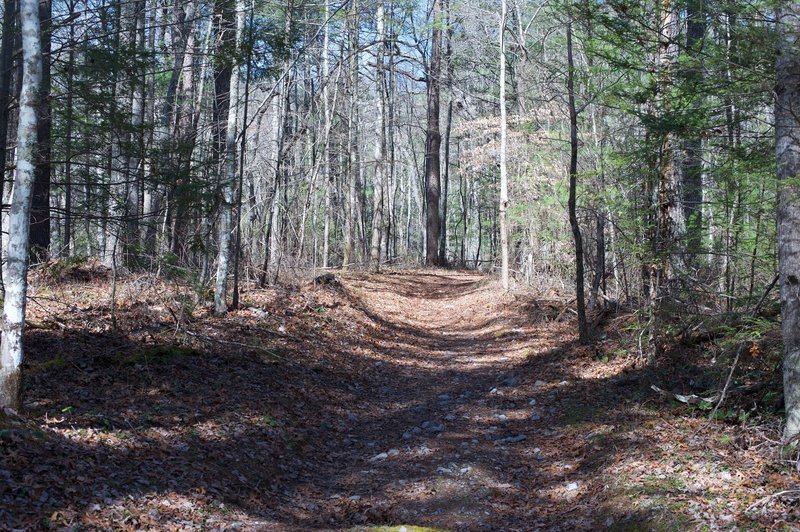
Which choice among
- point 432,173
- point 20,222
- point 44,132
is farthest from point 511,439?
point 432,173

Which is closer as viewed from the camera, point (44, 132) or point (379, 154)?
point (44, 132)

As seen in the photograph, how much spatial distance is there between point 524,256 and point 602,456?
11915 mm

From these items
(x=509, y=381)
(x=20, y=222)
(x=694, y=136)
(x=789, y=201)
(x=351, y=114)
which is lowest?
(x=509, y=381)

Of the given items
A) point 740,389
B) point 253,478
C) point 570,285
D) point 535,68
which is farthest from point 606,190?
point 535,68

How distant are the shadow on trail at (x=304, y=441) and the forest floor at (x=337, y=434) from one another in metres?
0.02

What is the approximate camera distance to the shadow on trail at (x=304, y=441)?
5461mm

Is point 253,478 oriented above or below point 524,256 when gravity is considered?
below

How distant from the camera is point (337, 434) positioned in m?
8.45

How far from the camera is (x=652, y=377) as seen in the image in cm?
846

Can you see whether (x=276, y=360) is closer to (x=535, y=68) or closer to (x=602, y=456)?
(x=602, y=456)

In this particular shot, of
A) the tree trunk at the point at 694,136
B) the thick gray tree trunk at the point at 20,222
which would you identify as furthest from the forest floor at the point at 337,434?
the tree trunk at the point at 694,136

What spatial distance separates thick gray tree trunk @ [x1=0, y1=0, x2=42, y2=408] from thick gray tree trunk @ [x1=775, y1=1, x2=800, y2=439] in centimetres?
649

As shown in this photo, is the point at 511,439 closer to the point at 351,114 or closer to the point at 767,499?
the point at 767,499

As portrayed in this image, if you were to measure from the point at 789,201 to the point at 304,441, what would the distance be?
5.72 meters
